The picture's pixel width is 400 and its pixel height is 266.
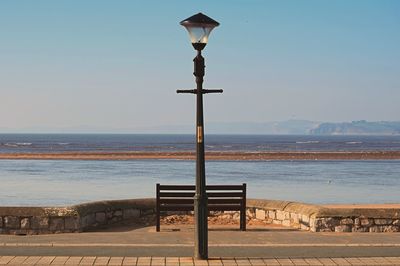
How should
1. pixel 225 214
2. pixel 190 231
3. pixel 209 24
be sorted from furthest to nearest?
pixel 225 214, pixel 190 231, pixel 209 24

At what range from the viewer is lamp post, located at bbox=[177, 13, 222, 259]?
32.8ft

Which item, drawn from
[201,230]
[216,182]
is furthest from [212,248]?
[216,182]

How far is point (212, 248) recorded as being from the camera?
11.1m

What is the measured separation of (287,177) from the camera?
120ft

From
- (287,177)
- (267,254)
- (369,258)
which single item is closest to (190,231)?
(267,254)

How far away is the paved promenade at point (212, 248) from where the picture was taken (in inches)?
384

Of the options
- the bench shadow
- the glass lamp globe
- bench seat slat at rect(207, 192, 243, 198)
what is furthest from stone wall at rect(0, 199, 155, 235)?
the glass lamp globe

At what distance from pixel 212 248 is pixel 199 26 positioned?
344 centimetres

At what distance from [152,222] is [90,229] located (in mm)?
1624

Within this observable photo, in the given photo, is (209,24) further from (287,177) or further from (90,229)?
(287,177)

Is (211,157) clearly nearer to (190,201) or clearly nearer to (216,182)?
(216,182)

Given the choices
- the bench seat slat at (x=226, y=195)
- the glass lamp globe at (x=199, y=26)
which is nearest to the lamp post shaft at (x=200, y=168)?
the glass lamp globe at (x=199, y=26)

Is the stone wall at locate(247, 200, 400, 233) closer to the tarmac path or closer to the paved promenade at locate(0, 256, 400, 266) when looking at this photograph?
the tarmac path

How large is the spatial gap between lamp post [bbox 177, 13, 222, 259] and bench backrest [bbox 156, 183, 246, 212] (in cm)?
349
